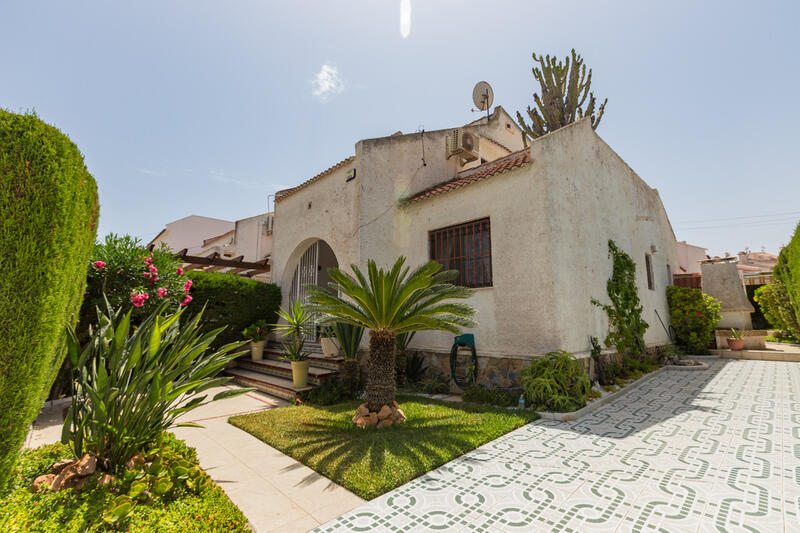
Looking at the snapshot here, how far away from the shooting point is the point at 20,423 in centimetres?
219

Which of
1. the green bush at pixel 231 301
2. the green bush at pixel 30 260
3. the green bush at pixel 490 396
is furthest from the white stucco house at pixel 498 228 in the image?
the green bush at pixel 30 260

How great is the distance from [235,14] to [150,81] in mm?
2382

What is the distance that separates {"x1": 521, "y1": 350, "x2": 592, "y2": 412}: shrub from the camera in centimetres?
606

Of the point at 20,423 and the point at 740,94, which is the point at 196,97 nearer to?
the point at 20,423

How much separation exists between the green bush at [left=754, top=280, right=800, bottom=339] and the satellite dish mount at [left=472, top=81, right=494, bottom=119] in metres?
14.4

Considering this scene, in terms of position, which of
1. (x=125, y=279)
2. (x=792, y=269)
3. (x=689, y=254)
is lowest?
(x=125, y=279)

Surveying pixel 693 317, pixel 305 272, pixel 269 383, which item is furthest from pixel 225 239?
pixel 693 317

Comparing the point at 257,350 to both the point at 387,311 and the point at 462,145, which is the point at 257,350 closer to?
the point at 387,311

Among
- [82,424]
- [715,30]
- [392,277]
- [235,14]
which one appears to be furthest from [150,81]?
[715,30]

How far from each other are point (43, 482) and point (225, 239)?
21844 millimetres

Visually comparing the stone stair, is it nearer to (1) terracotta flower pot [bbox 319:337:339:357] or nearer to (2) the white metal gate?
(1) terracotta flower pot [bbox 319:337:339:357]

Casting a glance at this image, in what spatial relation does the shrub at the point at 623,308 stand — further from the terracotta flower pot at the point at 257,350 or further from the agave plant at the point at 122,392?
the terracotta flower pot at the point at 257,350

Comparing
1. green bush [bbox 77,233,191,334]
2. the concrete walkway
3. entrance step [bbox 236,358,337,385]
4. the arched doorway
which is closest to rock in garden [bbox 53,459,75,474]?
the concrete walkway

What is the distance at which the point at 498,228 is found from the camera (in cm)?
777
